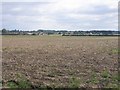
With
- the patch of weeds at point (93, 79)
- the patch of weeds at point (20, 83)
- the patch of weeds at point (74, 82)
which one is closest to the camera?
the patch of weeds at point (20, 83)

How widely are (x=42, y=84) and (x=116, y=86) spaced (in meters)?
3.32

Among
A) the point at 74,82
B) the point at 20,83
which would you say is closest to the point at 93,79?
the point at 74,82

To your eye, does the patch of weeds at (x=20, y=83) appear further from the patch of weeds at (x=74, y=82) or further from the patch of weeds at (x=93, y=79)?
the patch of weeds at (x=93, y=79)

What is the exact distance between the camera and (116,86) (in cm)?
1641

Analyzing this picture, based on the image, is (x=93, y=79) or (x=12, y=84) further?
(x=93, y=79)

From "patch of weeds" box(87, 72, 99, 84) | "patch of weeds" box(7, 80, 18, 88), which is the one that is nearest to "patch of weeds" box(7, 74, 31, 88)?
"patch of weeds" box(7, 80, 18, 88)

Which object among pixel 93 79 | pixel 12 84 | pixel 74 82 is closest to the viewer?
pixel 12 84

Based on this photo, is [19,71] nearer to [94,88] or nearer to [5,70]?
[5,70]

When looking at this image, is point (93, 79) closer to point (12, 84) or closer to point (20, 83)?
point (20, 83)

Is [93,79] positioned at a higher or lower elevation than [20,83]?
lower

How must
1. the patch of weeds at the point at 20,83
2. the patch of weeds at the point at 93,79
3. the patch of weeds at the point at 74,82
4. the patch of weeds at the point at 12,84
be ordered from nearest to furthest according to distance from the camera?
the patch of weeds at the point at 12,84 < the patch of weeds at the point at 20,83 < the patch of weeds at the point at 74,82 < the patch of weeds at the point at 93,79

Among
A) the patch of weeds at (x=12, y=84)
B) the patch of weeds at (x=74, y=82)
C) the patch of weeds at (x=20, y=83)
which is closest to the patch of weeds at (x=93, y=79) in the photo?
the patch of weeds at (x=74, y=82)

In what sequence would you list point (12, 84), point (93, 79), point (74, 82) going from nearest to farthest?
1. point (12, 84)
2. point (74, 82)
3. point (93, 79)

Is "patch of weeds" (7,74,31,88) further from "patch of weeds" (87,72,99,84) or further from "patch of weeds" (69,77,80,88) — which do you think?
"patch of weeds" (87,72,99,84)
